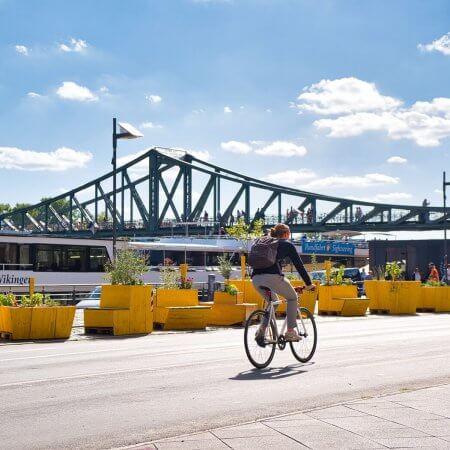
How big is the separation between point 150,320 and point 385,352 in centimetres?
629

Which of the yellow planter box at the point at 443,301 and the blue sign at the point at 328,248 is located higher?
the blue sign at the point at 328,248

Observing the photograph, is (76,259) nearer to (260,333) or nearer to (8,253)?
(8,253)

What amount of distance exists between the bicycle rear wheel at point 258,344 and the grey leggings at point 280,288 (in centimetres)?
27

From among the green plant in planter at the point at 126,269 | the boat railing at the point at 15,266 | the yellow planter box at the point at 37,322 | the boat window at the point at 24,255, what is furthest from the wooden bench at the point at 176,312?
the boat window at the point at 24,255

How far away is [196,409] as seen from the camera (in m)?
7.07

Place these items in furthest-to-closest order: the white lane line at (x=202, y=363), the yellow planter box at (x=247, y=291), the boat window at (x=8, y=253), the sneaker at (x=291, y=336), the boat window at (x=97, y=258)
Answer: the boat window at (x=97, y=258), the boat window at (x=8, y=253), the yellow planter box at (x=247, y=291), the sneaker at (x=291, y=336), the white lane line at (x=202, y=363)

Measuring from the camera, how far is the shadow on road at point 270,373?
9.00 meters

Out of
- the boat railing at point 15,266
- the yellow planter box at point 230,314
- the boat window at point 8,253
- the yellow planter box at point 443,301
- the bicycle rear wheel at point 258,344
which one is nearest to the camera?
the bicycle rear wheel at point 258,344

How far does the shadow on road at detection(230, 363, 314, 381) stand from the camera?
900 cm

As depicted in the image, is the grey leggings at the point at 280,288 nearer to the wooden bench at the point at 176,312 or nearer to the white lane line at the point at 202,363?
the white lane line at the point at 202,363

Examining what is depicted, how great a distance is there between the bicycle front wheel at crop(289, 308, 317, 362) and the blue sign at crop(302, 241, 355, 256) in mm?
59742

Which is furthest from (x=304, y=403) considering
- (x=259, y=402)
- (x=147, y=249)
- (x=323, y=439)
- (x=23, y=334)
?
(x=147, y=249)

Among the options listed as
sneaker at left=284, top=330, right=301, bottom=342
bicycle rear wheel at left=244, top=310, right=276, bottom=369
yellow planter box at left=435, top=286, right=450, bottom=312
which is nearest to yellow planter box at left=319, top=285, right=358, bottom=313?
yellow planter box at left=435, top=286, right=450, bottom=312

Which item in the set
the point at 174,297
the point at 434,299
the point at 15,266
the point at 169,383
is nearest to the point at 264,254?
the point at 169,383
